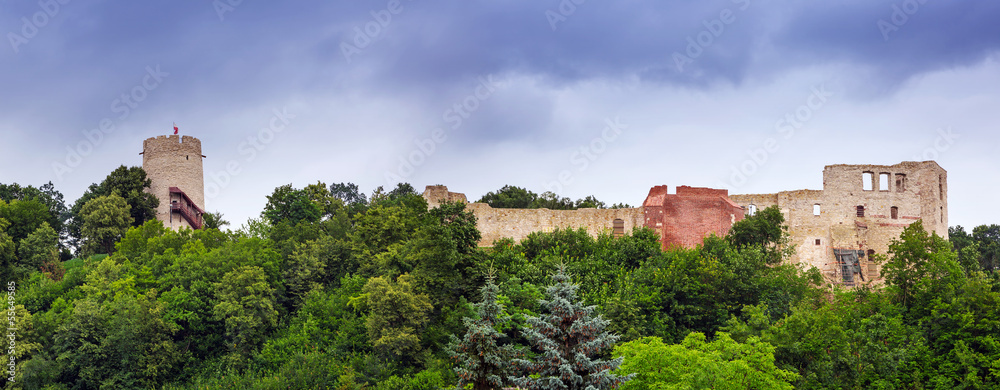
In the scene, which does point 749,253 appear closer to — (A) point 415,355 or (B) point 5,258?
(A) point 415,355

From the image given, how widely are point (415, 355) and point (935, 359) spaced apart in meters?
19.8

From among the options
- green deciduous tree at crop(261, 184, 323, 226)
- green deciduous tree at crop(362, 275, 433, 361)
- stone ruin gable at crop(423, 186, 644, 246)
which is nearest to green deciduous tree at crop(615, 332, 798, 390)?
green deciduous tree at crop(362, 275, 433, 361)

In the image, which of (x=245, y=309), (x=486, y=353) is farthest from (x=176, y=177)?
(x=486, y=353)

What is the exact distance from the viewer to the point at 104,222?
52781 mm

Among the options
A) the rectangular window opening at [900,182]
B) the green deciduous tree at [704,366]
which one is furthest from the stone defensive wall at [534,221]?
the rectangular window opening at [900,182]

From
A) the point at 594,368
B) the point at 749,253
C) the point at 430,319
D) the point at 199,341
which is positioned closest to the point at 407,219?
the point at 430,319

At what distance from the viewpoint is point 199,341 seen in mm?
43219

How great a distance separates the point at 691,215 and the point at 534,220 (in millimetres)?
7962

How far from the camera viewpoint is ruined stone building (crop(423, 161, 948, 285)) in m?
43.2

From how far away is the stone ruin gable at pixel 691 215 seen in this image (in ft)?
141

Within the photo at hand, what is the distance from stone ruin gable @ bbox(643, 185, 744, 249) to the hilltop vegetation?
0.99 meters

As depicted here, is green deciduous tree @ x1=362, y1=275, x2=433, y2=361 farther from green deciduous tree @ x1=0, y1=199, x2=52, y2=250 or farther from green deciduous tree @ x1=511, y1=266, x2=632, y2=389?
green deciduous tree @ x1=0, y1=199, x2=52, y2=250

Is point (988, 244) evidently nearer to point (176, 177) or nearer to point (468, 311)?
point (468, 311)

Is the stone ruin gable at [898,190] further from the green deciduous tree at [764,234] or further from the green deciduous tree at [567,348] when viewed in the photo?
the green deciduous tree at [567,348]
